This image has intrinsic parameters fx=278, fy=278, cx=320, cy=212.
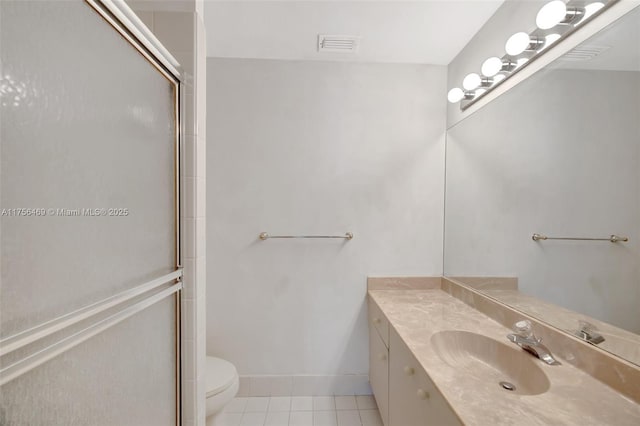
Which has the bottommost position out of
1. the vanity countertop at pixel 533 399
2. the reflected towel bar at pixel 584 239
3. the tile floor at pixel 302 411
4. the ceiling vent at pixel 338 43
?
the tile floor at pixel 302 411

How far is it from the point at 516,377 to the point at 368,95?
5.58 ft

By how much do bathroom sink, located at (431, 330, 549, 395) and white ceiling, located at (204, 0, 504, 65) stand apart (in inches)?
62.9

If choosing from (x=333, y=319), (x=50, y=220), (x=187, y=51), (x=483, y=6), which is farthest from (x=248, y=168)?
(x=483, y=6)

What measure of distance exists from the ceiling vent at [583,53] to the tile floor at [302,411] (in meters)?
2.01

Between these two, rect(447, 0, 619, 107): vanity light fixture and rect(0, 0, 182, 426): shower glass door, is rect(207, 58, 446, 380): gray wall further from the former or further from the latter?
A: rect(0, 0, 182, 426): shower glass door

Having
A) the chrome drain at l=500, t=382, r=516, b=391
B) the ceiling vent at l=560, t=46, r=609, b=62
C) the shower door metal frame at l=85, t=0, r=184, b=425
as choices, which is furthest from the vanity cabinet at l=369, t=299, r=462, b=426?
the ceiling vent at l=560, t=46, r=609, b=62

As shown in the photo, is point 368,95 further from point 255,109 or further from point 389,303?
point 389,303

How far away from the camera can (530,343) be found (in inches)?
39.6

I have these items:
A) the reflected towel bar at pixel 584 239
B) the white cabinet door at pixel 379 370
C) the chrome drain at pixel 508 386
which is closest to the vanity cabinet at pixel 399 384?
the white cabinet door at pixel 379 370

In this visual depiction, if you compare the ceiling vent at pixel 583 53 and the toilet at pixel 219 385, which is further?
the toilet at pixel 219 385

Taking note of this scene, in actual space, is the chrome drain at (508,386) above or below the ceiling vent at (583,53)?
below

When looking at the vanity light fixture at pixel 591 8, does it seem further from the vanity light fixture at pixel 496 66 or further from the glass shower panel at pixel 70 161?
the glass shower panel at pixel 70 161

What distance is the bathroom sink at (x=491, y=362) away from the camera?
0.92 meters

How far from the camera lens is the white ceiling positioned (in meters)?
1.42
